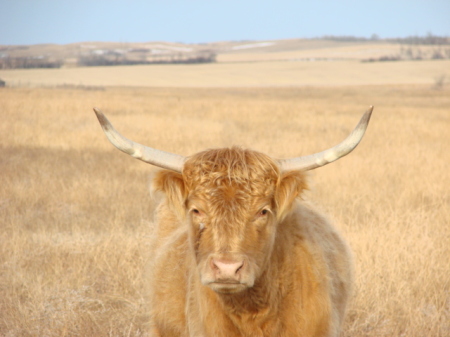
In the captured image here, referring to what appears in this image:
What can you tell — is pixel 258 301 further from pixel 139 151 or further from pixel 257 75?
pixel 257 75

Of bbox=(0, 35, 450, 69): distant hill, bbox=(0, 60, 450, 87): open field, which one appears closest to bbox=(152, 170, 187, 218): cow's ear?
bbox=(0, 60, 450, 87): open field

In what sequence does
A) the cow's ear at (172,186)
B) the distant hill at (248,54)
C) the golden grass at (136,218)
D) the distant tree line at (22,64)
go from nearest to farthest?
the cow's ear at (172,186)
the golden grass at (136,218)
the distant tree line at (22,64)
the distant hill at (248,54)

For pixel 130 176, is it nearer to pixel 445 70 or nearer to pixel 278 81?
pixel 278 81

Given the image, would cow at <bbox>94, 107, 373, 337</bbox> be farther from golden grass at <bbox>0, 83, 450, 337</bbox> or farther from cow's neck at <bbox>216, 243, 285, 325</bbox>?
golden grass at <bbox>0, 83, 450, 337</bbox>

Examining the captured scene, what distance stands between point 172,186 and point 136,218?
16.4 feet

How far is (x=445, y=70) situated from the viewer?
77438 millimetres

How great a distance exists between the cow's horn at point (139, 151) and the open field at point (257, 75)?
64.3m

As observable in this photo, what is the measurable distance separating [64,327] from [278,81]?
240ft

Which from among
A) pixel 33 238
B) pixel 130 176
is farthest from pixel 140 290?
pixel 130 176

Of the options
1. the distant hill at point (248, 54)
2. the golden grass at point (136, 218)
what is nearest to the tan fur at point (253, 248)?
the golden grass at point (136, 218)

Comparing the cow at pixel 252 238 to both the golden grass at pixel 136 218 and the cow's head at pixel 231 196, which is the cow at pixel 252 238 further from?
the golden grass at pixel 136 218

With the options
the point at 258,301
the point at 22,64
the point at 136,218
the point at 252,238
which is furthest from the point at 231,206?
the point at 22,64

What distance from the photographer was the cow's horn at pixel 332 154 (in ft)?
10.4

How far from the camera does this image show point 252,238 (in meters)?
3.17
